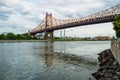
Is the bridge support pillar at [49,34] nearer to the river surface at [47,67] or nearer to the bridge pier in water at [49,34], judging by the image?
the bridge pier in water at [49,34]

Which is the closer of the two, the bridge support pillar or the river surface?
the river surface

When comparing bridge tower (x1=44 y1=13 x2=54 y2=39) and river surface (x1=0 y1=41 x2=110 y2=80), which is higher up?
bridge tower (x1=44 y1=13 x2=54 y2=39)

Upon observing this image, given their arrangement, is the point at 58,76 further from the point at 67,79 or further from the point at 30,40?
the point at 30,40

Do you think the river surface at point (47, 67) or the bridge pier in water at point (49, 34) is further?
the bridge pier in water at point (49, 34)

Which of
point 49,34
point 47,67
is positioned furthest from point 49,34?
point 47,67

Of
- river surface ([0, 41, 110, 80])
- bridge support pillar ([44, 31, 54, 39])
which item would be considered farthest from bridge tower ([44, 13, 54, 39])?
river surface ([0, 41, 110, 80])

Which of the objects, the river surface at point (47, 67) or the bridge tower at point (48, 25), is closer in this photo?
the river surface at point (47, 67)

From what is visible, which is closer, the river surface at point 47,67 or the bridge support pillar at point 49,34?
the river surface at point 47,67

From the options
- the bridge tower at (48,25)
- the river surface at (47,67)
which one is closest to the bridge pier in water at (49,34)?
the bridge tower at (48,25)

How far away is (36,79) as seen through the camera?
1393 cm

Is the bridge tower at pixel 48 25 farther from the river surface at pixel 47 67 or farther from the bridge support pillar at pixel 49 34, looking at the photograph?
the river surface at pixel 47 67

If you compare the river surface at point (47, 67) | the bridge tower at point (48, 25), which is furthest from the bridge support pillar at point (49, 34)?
the river surface at point (47, 67)

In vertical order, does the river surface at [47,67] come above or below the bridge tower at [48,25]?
below

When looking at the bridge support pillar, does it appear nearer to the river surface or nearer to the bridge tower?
the bridge tower
